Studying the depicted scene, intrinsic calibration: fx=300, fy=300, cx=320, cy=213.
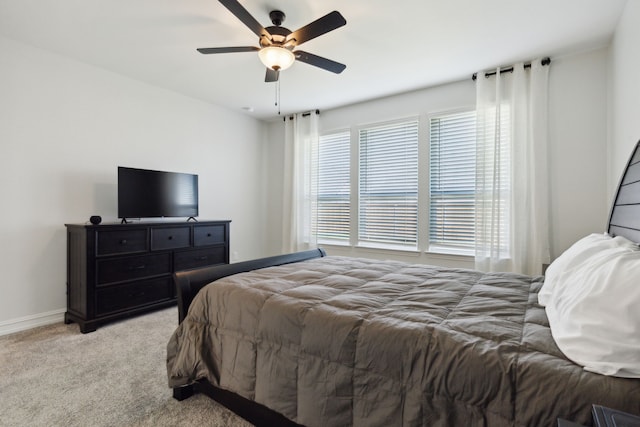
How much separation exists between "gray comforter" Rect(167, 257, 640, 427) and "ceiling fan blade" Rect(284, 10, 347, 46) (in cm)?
169

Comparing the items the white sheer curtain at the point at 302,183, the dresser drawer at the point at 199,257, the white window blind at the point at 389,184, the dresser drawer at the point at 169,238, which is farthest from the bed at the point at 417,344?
the white sheer curtain at the point at 302,183

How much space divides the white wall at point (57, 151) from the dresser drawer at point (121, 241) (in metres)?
0.56

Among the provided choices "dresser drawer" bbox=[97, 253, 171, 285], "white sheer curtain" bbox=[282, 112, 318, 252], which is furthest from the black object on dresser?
"white sheer curtain" bbox=[282, 112, 318, 252]

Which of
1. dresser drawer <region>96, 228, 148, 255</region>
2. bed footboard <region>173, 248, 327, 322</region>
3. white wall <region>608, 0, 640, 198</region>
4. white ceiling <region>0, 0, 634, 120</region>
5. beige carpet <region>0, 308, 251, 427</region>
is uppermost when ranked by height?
white ceiling <region>0, 0, 634, 120</region>

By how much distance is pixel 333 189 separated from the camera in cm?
473

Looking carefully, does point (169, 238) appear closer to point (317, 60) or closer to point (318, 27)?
point (317, 60)

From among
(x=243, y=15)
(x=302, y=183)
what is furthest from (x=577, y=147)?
(x=302, y=183)

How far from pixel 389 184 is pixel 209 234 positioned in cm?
251

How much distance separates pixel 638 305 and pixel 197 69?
3.88m

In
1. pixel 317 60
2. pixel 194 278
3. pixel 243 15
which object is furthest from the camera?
pixel 317 60

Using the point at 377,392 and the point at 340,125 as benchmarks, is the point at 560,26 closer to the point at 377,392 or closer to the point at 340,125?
the point at 340,125

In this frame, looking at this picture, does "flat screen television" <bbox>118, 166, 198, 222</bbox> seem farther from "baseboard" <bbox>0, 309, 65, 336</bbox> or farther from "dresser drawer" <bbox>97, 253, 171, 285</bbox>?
"baseboard" <bbox>0, 309, 65, 336</bbox>

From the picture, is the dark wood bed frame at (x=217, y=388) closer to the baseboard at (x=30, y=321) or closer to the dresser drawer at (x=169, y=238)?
the dresser drawer at (x=169, y=238)

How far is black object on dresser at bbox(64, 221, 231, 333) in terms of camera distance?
9.26ft
